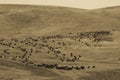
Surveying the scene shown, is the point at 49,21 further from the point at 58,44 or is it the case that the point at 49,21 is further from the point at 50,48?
the point at 50,48

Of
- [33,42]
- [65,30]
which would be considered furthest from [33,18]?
[33,42]

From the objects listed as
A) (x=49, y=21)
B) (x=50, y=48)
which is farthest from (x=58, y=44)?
(x=49, y=21)

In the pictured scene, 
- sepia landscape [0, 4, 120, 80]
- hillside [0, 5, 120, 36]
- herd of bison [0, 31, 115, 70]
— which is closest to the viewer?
sepia landscape [0, 4, 120, 80]

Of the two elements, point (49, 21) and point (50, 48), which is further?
point (49, 21)

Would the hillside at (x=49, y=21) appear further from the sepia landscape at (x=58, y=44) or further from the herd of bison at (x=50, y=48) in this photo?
the herd of bison at (x=50, y=48)

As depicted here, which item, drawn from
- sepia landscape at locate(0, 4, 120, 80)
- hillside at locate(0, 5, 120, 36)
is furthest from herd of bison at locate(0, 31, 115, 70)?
hillside at locate(0, 5, 120, 36)

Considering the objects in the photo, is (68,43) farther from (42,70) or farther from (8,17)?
(8,17)

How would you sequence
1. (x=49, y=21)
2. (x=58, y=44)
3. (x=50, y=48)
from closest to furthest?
(x=50, y=48)
(x=58, y=44)
(x=49, y=21)

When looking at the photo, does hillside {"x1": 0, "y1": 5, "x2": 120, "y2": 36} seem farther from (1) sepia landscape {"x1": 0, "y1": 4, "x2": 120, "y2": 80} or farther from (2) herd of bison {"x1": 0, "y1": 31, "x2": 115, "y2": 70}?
(2) herd of bison {"x1": 0, "y1": 31, "x2": 115, "y2": 70}
